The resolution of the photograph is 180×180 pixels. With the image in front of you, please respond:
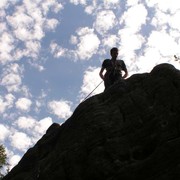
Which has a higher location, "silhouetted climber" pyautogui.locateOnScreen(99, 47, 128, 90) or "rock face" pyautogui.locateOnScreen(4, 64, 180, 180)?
"silhouetted climber" pyautogui.locateOnScreen(99, 47, 128, 90)

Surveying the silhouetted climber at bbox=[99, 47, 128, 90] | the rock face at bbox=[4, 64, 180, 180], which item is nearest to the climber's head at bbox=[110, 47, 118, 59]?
the silhouetted climber at bbox=[99, 47, 128, 90]

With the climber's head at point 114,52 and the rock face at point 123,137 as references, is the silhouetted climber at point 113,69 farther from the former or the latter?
the rock face at point 123,137

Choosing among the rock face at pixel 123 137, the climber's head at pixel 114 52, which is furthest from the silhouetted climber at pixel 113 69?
the rock face at pixel 123 137

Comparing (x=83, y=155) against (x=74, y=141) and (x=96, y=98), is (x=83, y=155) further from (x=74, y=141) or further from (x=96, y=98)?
(x=96, y=98)

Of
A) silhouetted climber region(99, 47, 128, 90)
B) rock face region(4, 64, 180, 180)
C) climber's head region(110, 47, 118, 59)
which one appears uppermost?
climber's head region(110, 47, 118, 59)

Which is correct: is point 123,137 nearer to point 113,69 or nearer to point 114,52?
point 113,69

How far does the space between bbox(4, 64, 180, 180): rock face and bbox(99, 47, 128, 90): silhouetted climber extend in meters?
2.05

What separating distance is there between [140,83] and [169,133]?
402cm

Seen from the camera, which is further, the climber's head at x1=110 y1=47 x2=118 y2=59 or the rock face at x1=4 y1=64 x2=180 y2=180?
the climber's head at x1=110 y1=47 x2=118 y2=59

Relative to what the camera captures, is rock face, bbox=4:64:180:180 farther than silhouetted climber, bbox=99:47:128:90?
No

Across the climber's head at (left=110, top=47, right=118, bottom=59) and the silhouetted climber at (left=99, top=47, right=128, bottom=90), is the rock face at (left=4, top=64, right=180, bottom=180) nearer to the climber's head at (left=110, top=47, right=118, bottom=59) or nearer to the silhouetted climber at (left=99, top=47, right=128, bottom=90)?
the silhouetted climber at (left=99, top=47, right=128, bottom=90)

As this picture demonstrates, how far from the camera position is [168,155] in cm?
1266

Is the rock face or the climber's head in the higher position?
the climber's head

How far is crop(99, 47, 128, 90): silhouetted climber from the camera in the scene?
1931 cm
